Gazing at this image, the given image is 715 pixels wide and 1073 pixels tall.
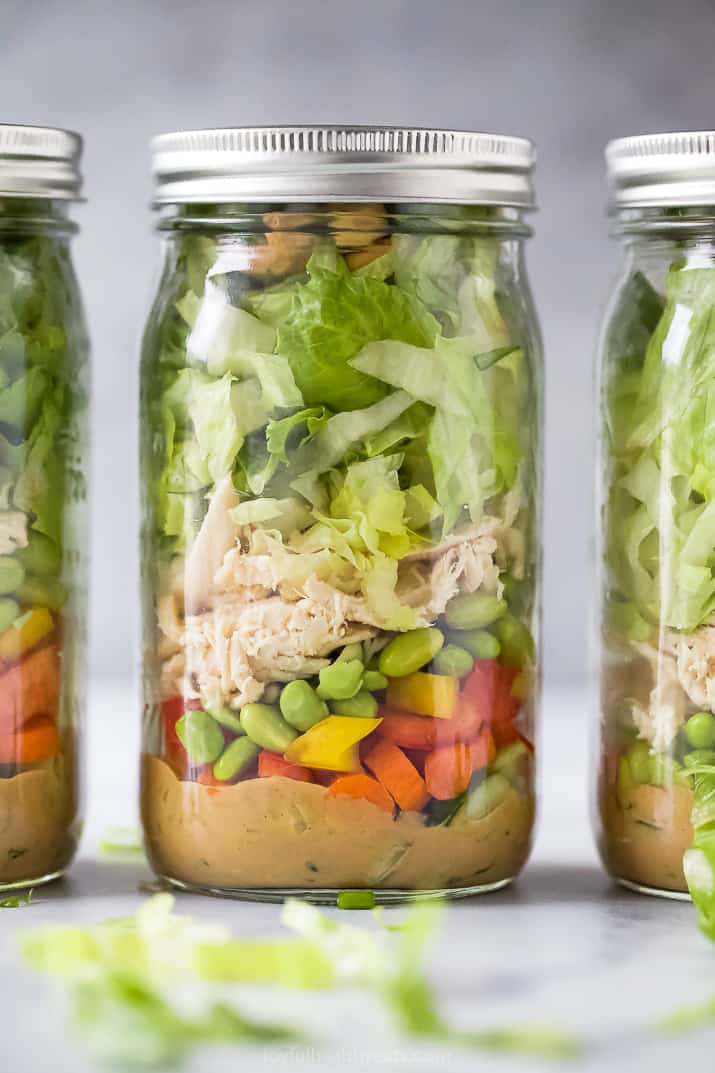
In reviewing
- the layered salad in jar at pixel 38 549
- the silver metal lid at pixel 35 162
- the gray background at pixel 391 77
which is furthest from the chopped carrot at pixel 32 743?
the gray background at pixel 391 77

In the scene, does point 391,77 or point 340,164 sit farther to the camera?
point 391,77

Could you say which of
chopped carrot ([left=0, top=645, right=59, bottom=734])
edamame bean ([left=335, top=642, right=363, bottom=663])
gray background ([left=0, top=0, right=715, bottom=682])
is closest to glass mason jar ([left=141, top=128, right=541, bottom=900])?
edamame bean ([left=335, top=642, right=363, bottom=663])

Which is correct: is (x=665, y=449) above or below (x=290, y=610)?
above

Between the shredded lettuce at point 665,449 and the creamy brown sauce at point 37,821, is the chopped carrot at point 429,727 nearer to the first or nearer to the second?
the shredded lettuce at point 665,449

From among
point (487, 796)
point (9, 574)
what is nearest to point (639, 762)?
point (487, 796)

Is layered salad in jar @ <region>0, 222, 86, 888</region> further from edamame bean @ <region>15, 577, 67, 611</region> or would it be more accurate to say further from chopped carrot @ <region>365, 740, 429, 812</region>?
chopped carrot @ <region>365, 740, 429, 812</region>

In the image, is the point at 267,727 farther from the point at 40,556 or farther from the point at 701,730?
the point at 701,730

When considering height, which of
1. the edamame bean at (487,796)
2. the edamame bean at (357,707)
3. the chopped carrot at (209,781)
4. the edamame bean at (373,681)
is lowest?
the edamame bean at (487,796)
